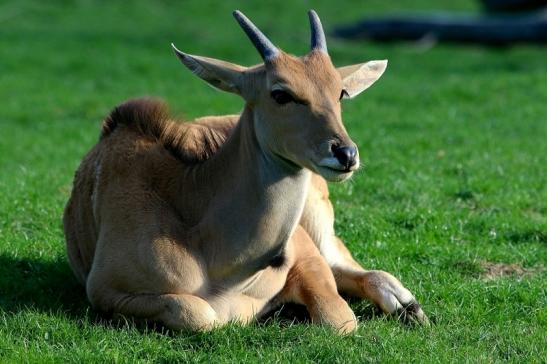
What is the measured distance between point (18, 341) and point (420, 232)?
3.92 m

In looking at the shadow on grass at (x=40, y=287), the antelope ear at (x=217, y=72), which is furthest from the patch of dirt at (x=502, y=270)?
the shadow on grass at (x=40, y=287)

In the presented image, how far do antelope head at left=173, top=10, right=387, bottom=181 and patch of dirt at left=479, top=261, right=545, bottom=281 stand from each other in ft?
7.27

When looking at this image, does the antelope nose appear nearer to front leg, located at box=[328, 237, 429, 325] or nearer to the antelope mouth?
the antelope mouth

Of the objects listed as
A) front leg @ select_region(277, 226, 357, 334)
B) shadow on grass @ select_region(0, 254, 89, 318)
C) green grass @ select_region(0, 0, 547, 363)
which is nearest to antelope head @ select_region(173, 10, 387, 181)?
front leg @ select_region(277, 226, 357, 334)

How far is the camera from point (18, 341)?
646 centimetres

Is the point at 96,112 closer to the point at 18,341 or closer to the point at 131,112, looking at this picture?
the point at 131,112

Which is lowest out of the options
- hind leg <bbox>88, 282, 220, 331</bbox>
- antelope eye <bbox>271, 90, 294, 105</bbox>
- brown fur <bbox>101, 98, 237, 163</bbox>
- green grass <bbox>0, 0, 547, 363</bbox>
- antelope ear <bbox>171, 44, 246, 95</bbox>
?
green grass <bbox>0, 0, 547, 363</bbox>

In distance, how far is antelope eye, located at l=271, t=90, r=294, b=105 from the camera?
655 centimetres

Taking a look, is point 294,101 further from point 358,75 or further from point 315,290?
point 315,290

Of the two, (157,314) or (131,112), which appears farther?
(131,112)

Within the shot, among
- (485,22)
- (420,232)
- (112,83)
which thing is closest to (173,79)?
(112,83)

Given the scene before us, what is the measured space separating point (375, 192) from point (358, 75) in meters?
3.60

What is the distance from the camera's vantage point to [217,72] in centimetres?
672

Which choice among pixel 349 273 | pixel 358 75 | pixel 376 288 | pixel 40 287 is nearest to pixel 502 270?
pixel 349 273
